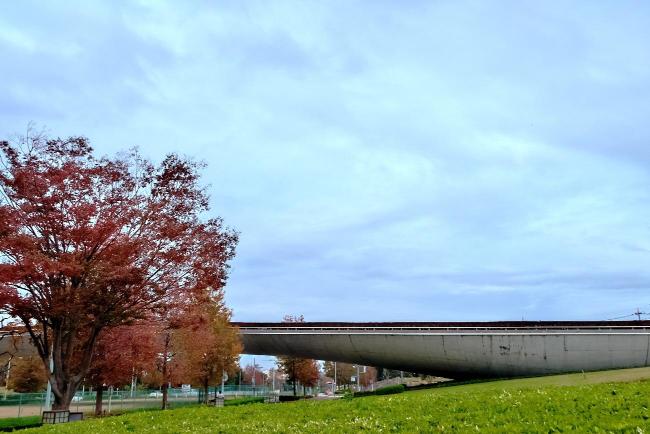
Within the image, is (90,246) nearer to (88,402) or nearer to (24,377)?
(88,402)

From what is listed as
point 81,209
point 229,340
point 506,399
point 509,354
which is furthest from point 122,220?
point 509,354

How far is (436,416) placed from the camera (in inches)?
414

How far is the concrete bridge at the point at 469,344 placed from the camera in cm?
3978

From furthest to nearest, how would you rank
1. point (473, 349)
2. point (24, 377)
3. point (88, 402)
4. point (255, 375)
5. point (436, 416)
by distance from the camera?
1. point (255, 375)
2. point (24, 377)
3. point (88, 402)
4. point (473, 349)
5. point (436, 416)

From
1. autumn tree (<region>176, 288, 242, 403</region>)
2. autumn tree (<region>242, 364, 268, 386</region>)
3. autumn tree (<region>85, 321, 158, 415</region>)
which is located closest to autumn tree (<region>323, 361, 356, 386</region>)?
autumn tree (<region>242, 364, 268, 386</region>)

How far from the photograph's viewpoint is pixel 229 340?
45219 mm

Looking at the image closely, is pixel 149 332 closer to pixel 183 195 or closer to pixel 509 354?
pixel 183 195

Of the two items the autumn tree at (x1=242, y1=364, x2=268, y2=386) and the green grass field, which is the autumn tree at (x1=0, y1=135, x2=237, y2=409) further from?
the autumn tree at (x1=242, y1=364, x2=268, y2=386)

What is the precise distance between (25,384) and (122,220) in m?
61.4

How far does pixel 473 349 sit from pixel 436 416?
3573 centimetres

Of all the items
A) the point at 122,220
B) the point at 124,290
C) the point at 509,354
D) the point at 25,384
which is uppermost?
the point at 122,220

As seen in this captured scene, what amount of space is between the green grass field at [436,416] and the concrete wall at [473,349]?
31.7 m

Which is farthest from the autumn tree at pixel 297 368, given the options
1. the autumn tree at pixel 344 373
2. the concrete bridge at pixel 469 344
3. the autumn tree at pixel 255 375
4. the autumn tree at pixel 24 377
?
the autumn tree at pixel 255 375

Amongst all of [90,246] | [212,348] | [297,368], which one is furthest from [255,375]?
[90,246]
